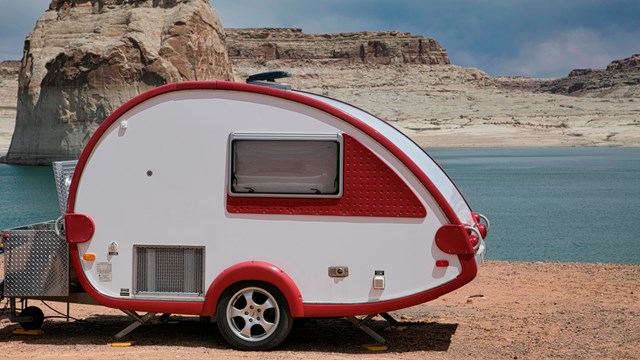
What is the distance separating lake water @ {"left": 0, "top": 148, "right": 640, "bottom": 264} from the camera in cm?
2150

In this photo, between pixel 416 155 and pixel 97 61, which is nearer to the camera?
pixel 416 155

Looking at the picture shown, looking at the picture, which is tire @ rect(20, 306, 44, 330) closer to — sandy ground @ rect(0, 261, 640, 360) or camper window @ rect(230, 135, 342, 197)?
sandy ground @ rect(0, 261, 640, 360)

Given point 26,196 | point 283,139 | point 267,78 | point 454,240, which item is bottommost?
point 454,240

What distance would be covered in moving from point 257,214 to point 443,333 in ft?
7.11

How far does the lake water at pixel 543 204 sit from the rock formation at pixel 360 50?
12851 cm

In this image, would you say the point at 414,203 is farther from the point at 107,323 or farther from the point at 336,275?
the point at 107,323

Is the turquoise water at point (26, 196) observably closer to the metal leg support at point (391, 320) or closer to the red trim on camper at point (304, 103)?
the red trim on camper at point (304, 103)

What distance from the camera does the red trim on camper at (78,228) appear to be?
26.9 ft

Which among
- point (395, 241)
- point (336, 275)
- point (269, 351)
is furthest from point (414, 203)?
point (269, 351)

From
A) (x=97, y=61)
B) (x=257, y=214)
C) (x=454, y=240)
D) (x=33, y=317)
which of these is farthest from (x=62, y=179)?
(x=97, y=61)

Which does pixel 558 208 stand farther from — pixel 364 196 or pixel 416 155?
pixel 364 196

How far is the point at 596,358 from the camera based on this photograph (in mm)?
7816

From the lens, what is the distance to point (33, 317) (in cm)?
896

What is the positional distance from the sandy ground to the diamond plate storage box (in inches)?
19.4
